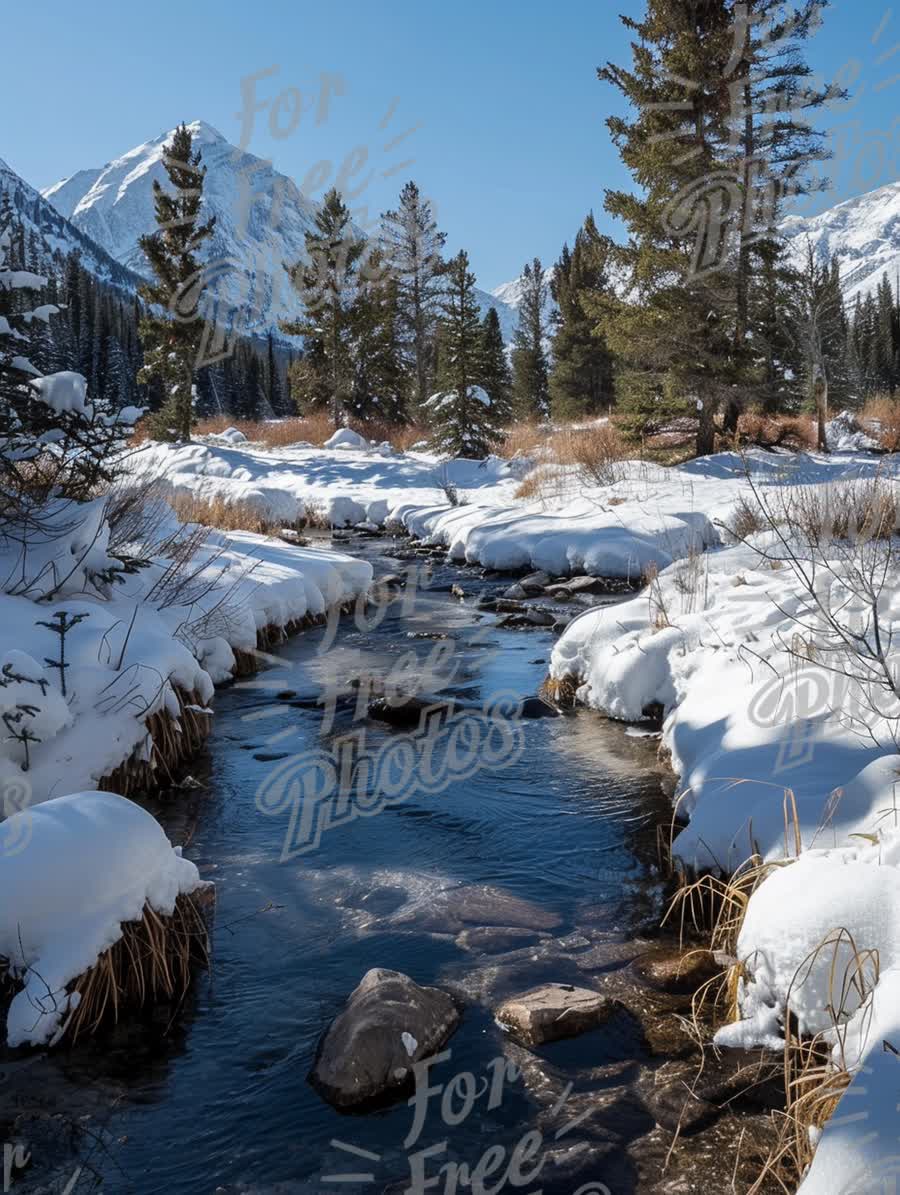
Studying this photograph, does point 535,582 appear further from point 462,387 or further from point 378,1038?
point 462,387

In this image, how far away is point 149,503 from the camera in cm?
919

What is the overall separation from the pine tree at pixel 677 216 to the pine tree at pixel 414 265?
66.6 ft

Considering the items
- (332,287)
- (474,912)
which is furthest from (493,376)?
(474,912)

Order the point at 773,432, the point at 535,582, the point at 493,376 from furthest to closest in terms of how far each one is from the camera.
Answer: the point at 493,376 < the point at 773,432 < the point at 535,582

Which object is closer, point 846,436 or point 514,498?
point 514,498

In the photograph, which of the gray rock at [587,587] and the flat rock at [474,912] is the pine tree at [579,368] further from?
the flat rock at [474,912]

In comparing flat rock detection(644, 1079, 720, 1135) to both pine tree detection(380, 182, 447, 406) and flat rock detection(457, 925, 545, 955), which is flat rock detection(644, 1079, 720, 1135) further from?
pine tree detection(380, 182, 447, 406)

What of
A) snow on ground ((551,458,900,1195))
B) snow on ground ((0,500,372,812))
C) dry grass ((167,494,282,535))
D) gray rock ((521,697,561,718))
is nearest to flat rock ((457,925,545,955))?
snow on ground ((551,458,900,1195))

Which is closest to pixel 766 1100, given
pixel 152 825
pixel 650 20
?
pixel 152 825

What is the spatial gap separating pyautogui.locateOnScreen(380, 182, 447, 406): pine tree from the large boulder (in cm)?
3496

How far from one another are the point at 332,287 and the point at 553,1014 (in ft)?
101

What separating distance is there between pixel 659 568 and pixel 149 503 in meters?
6.48

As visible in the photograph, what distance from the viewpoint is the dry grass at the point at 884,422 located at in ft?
62.0

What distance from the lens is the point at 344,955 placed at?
394 cm
